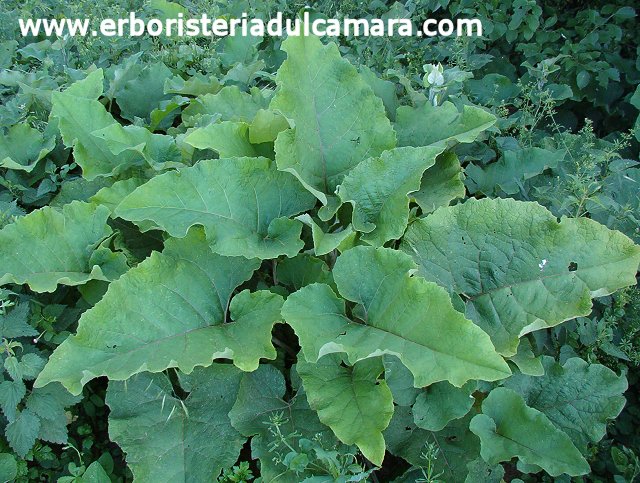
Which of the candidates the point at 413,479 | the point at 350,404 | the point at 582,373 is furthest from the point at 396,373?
the point at 582,373

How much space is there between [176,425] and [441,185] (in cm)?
133

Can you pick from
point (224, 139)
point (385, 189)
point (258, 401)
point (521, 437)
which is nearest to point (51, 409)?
point (258, 401)

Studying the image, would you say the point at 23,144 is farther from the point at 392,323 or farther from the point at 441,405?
the point at 441,405

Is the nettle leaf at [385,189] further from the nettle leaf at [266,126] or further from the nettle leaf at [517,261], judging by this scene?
the nettle leaf at [266,126]

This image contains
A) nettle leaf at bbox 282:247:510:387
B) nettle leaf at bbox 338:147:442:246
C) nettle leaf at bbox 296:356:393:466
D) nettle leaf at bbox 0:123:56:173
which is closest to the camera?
nettle leaf at bbox 282:247:510:387

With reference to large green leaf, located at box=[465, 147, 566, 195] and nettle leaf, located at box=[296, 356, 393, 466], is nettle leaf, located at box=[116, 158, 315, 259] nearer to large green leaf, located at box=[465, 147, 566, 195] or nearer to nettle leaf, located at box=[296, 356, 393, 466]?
nettle leaf, located at box=[296, 356, 393, 466]

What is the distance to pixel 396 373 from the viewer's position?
221 cm

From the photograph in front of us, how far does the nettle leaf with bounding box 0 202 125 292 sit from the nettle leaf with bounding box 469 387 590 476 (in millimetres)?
1347

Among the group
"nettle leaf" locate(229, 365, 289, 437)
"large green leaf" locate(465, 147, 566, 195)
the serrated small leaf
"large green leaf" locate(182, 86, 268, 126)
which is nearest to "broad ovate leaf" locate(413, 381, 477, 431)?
"nettle leaf" locate(229, 365, 289, 437)

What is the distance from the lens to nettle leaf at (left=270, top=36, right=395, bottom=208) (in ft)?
8.49

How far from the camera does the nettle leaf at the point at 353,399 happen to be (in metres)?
1.97

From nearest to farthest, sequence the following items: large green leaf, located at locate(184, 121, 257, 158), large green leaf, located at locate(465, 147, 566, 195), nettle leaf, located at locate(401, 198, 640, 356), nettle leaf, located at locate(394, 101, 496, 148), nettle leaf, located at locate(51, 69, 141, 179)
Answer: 1. nettle leaf, located at locate(401, 198, 640, 356)
2. large green leaf, located at locate(184, 121, 257, 158)
3. nettle leaf, located at locate(394, 101, 496, 148)
4. nettle leaf, located at locate(51, 69, 141, 179)
5. large green leaf, located at locate(465, 147, 566, 195)

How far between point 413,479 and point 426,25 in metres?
2.82

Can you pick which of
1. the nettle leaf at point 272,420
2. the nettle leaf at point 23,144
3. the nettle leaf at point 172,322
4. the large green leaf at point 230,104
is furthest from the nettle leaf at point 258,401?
the nettle leaf at point 23,144
